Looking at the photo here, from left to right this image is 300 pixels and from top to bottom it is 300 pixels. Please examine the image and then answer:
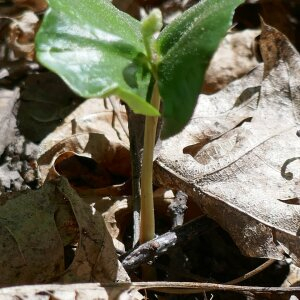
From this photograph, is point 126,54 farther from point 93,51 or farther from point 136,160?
point 136,160

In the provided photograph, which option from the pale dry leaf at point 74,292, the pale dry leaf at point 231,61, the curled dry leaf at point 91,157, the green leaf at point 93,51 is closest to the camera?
the green leaf at point 93,51

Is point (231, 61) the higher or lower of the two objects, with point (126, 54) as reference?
lower

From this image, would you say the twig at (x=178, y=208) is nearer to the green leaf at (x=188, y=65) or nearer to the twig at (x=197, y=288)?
the twig at (x=197, y=288)

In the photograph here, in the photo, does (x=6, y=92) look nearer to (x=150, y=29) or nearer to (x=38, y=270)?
(x=38, y=270)

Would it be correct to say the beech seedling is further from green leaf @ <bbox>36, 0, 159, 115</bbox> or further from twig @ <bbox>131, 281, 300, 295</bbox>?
twig @ <bbox>131, 281, 300, 295</bbox>

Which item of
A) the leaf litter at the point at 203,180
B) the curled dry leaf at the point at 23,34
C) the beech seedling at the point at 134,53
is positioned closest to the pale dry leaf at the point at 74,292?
the leaf litter at the point at 203,180

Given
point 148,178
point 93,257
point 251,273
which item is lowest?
point 251,273

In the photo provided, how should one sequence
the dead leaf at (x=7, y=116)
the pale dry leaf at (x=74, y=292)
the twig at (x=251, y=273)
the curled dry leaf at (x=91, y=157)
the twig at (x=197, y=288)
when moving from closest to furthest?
the pale dry leaf at (x=74, y=292) → the twig at (x=197, y=288) → the twig at (x=251, y=273) → the curled dry leaf at (x=91, y=157) → the dead leaf at (x=7, y=116)

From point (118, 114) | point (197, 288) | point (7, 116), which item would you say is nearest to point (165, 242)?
point (197, 288)
